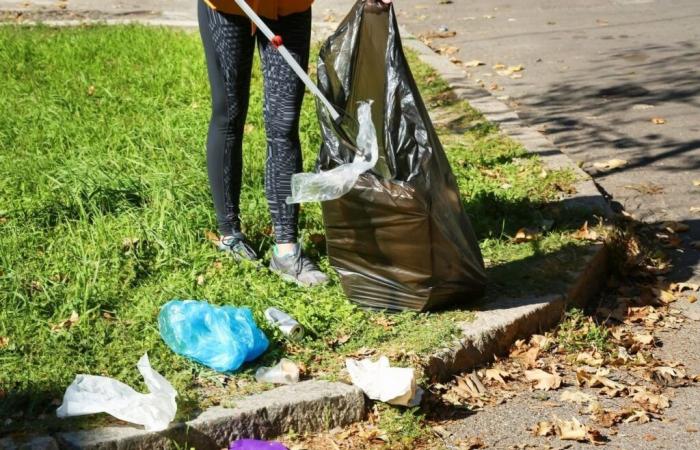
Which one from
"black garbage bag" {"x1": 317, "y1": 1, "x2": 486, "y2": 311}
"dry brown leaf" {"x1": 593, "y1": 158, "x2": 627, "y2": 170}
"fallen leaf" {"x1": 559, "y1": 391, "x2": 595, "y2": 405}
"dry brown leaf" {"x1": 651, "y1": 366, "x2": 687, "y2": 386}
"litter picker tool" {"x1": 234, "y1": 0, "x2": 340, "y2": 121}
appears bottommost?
"dry brown leaf" {"x1": 651, "y1": 366, "x2": 687, "y2": 386}

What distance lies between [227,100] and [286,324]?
1.03 metres

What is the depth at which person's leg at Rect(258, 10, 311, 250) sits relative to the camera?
429cm

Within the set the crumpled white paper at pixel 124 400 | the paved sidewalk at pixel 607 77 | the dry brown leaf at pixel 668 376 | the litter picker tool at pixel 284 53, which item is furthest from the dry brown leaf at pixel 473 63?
the crumpled white paper at pixel 124 400

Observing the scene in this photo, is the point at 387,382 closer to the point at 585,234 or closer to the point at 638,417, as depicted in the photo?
the point at 638,417

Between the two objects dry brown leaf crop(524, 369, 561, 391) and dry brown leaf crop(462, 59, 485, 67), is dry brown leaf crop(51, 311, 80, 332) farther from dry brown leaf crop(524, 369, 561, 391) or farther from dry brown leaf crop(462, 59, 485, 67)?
dry brown leaf crop(462, 59, 485, 67)

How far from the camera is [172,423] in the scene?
3250 millimetres

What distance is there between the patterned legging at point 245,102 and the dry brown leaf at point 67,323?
0.90 metres

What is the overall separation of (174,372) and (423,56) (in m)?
5.92

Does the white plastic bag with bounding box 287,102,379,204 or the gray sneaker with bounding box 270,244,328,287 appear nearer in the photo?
the white plastic bag with bounding box 287,102,379,204

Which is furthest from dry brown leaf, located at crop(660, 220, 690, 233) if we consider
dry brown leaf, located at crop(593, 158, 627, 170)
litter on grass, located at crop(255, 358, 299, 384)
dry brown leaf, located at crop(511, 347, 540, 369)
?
litter on grass, located at crop(255, 358, 299, 384)

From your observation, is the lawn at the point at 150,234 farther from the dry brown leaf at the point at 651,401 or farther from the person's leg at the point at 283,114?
the dry brown leaf at the point at 651,401

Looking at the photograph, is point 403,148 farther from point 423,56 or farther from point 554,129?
point 423,56

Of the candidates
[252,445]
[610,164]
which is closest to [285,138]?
[252,445]

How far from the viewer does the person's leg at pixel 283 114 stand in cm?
429
